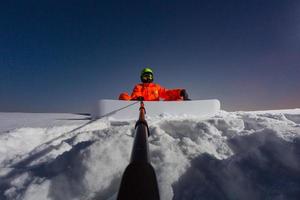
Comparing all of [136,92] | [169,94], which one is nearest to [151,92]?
[136,92]

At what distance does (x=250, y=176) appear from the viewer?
1.46 m

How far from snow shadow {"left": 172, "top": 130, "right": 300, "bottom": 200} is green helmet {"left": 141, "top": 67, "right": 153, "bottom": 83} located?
249 inches

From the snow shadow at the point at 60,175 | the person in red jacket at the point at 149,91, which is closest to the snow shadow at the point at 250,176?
the snow shadow at the point at 60,175

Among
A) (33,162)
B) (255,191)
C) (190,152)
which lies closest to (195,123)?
(190,152)

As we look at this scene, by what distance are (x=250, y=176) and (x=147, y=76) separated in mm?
6676

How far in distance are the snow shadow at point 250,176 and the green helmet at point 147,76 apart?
20.7ft

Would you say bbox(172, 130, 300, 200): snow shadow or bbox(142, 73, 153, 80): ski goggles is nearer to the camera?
bbox(172, 130, 300, 200): snow shadow

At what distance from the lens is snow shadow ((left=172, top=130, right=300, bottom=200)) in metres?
1.33

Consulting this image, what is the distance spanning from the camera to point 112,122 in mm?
4477

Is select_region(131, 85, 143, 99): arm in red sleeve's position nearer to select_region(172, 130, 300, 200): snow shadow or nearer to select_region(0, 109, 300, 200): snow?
select_region(0, 109, 300, 200): snow

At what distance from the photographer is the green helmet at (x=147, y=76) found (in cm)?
795

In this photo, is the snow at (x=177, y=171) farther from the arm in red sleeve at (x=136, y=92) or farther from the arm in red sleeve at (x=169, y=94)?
the arm in red sleeve at (x=136, y=92)

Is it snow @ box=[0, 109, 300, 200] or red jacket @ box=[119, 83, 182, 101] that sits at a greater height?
red jacket @ box=[119, 83, 182, 101]

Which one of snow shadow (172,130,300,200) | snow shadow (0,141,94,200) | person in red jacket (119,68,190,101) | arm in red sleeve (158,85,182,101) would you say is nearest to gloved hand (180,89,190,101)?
arm in red sleeve (158,85,182,101)
